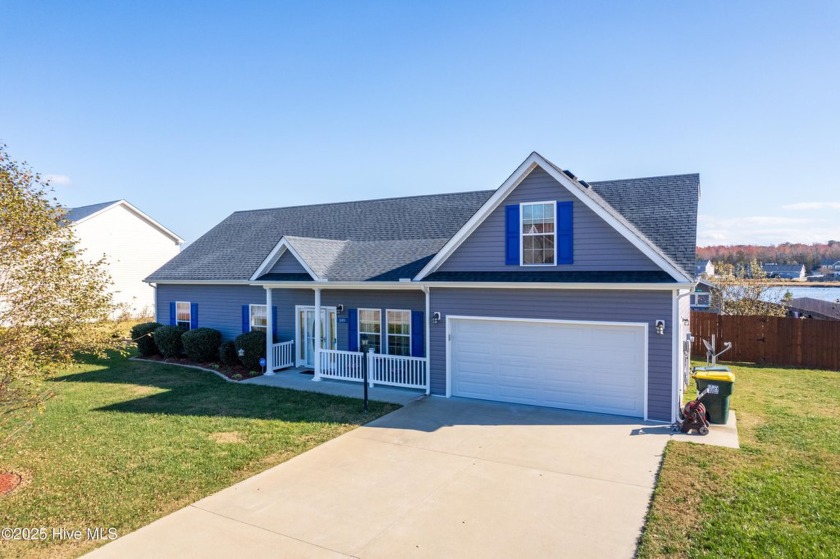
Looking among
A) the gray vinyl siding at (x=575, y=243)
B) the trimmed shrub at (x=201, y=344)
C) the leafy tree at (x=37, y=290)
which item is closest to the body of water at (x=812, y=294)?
the gray vinyl siding at (x=575, y=243)

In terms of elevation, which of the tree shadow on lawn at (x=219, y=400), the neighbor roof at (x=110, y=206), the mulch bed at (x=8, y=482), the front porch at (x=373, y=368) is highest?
the neighbor roof at (x=110, y=206)

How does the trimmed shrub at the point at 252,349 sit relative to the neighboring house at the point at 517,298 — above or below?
below

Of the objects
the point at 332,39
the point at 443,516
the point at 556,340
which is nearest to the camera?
the point at 443,516

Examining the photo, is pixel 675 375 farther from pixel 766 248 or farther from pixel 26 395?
pixel 766 248

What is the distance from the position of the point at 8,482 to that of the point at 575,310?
10244mm

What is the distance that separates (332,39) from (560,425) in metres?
12.0

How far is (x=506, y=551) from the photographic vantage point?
5242 mm

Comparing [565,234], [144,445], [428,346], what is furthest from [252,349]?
[565,234]

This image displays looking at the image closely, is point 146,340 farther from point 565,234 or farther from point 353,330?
point 565,234

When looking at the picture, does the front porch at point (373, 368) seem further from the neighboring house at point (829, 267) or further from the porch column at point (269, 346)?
the neighboring house at point (829, 267)

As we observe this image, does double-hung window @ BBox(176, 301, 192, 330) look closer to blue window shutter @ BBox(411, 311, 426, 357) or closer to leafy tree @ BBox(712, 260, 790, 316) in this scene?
blue window shutter @ BBox(411, 311, 426, 357)

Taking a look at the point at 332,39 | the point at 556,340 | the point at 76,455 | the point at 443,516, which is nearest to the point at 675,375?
the point at 556,340

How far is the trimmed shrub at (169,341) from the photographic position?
17.3 m

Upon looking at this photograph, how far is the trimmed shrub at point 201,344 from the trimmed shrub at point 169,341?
61cm
